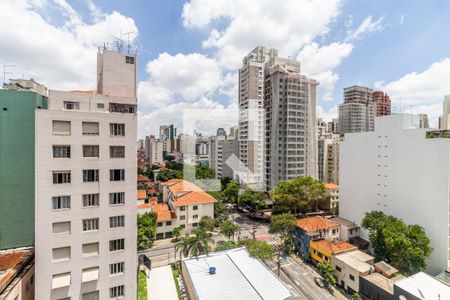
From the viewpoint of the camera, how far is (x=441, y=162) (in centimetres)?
2364

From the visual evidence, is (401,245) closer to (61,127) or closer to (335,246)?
(335,246)

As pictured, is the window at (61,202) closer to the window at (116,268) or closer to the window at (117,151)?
the window at (117,151)

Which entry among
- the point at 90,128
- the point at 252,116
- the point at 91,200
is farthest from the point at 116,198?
the point at 252,116

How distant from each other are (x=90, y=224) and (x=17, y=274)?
4.26 meters

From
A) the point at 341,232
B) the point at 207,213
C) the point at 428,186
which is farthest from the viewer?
the point at 207,213

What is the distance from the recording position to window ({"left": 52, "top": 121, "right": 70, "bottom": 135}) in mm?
12611

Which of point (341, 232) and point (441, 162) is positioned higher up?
point (441, 162)

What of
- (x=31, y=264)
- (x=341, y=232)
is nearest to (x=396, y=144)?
(x=341, y=232)

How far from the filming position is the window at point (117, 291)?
13961mm

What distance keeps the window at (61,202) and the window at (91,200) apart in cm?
87

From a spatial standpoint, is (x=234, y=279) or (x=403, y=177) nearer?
(x=234, y=279)

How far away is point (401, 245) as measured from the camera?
22.5 m

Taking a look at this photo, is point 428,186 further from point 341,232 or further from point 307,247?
point 307,247

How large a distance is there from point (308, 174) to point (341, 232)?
17167mm
